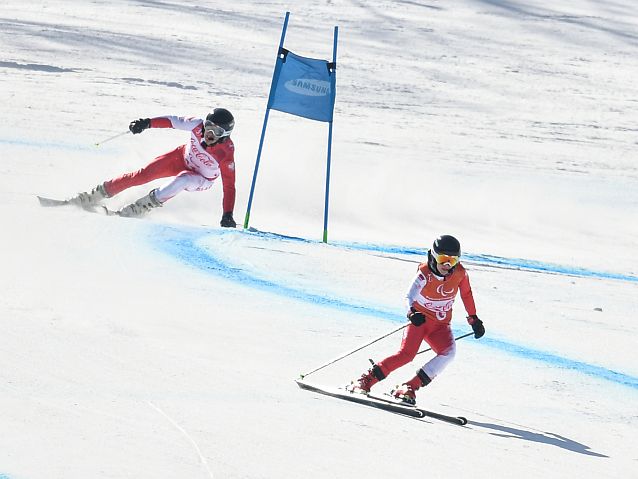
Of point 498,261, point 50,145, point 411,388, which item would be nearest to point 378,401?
point 411,388

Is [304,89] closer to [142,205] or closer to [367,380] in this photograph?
[142,205]

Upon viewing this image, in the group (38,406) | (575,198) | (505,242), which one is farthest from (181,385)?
(575,198)

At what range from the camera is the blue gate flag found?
9.95 m

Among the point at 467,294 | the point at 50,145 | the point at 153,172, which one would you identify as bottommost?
the point at 50,145

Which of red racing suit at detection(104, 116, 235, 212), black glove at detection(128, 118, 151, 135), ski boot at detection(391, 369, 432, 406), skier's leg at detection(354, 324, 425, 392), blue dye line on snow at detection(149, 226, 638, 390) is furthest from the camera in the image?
red racing suit at detection(104, 116, 235, 212)

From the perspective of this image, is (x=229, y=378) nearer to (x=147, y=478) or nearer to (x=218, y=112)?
(x=147, y=478)

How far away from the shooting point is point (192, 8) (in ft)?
74.5

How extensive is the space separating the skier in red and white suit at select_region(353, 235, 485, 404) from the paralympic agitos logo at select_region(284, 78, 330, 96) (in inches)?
163

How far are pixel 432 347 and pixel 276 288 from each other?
194 cm

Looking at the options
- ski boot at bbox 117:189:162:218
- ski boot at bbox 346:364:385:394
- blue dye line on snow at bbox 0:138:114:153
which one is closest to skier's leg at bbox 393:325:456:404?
ski boot at bbox 346:364:385:394

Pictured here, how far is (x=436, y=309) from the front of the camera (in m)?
6.07

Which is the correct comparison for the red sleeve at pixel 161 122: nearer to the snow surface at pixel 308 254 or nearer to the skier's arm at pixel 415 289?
the snow surface at pixel 308 254

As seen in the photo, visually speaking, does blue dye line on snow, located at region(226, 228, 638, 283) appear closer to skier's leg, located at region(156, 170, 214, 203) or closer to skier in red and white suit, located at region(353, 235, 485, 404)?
skier's leg, located at region(156, 170, 214, 203)

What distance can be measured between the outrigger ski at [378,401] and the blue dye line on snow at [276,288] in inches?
66.7
